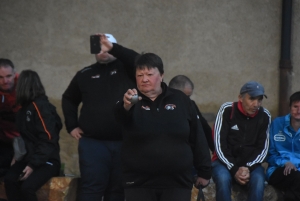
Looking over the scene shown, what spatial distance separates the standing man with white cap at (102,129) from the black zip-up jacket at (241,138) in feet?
3.89

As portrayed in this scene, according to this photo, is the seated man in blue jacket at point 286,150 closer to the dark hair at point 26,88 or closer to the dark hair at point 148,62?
the dark hair at point 148,62

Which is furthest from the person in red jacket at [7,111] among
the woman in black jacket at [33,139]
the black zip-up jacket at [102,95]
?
the black zip-up jacket at [102,95]

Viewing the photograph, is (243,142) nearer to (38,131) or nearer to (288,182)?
(288,182)

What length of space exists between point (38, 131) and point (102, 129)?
776 mm

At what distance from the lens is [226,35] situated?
905 centimetres

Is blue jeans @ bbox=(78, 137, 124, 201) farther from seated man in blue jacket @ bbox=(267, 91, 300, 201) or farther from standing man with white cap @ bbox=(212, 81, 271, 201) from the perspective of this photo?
seated man in blue jacket @ bbox=(267, 91, 300, 201)

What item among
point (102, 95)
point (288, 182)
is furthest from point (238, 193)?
point (102, 95)

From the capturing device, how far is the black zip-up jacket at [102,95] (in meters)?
6.45

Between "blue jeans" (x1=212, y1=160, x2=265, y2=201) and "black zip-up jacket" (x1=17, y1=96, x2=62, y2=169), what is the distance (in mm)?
1676

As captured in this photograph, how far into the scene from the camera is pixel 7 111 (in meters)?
7.28

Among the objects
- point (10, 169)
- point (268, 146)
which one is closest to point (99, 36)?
point (10, 169)

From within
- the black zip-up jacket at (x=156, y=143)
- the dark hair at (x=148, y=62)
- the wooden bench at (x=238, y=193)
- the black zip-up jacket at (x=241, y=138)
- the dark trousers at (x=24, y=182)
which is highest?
the dark hair at (x=148, y=62)

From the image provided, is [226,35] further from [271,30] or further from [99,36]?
[99,36]

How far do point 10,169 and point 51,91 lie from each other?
212 cm
